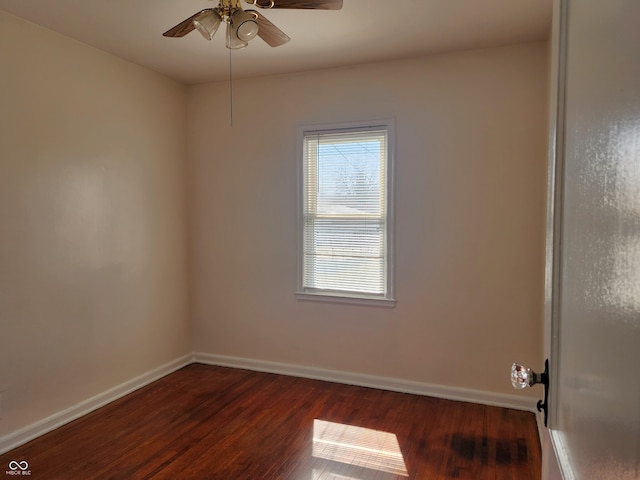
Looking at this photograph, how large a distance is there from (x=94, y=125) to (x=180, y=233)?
127cm

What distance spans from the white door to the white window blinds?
102 inches

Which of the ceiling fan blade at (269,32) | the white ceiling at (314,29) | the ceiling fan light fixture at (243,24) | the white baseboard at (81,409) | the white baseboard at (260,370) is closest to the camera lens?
the ceiling fan light fixture at (243,24)

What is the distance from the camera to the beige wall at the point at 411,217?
3143mm

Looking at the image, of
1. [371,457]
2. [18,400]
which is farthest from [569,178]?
[18,400]

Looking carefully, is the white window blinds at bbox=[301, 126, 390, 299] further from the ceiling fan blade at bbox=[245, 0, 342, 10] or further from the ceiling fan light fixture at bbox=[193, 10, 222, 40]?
the ceiling fan light fixture at bbox=[193, 10, 222, 40]

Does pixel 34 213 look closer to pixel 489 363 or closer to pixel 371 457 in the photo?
pixel 371 457

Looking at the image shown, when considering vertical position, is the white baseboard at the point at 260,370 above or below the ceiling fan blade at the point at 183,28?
below

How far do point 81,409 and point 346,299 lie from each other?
2.15 metres

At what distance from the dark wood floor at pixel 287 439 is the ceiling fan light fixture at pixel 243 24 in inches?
90.8

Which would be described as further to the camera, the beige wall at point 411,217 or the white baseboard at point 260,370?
the beige wall at point 411,217

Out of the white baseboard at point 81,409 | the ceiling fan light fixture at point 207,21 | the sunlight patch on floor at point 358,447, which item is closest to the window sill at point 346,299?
the sunlight patch on floor at point 358,447

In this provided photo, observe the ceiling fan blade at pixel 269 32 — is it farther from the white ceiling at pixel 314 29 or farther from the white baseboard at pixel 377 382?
the white baseboard at pixel 377 382

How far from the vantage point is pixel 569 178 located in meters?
0.83

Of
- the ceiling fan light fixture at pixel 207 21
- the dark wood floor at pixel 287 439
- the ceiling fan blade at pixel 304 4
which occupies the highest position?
the ceiling fan blade at pixel 304 4
